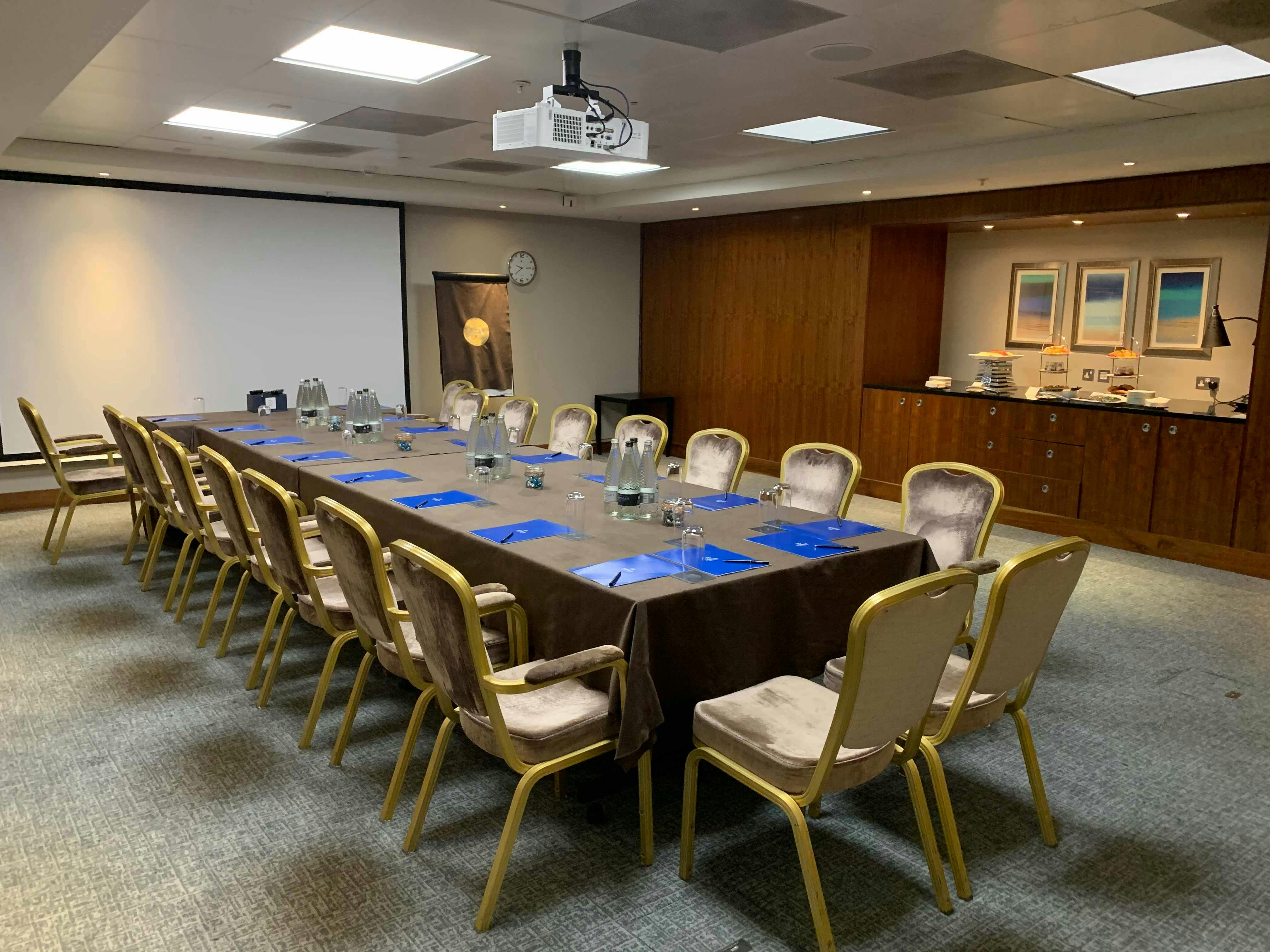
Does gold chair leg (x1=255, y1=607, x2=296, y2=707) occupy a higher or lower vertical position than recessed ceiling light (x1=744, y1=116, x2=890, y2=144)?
lower

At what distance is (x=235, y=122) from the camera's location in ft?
19.0

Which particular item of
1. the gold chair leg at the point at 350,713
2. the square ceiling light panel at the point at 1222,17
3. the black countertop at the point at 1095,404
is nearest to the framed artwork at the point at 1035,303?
the black countertop at the point at 1095,404

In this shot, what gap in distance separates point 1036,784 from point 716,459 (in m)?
2.52

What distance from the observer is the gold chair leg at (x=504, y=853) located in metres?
2.36

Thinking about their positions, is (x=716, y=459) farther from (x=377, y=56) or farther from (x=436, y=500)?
(x=377, y=56)

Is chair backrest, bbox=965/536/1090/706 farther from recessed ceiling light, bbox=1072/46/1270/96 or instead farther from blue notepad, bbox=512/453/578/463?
blue notepad, bbox=512/453/578/463

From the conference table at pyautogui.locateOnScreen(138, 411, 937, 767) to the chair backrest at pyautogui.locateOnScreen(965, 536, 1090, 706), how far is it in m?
0.60

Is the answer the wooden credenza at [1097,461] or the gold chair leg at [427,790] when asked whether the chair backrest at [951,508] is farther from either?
the wooden credenza at [1097,461]

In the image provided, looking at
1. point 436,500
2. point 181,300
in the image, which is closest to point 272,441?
point 436,500

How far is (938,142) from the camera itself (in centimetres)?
607

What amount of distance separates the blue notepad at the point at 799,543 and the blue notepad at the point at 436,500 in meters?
1.27

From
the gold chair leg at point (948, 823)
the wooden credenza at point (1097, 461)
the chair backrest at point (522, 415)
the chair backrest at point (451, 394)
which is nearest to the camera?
the gold chair leg at point (948, 823)

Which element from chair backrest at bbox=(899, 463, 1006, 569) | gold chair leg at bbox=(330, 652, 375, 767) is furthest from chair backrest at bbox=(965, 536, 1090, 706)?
gold chair leg at bbox=(330, 652, 375, 767)

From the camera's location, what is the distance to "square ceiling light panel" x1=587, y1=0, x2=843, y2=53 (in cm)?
342
